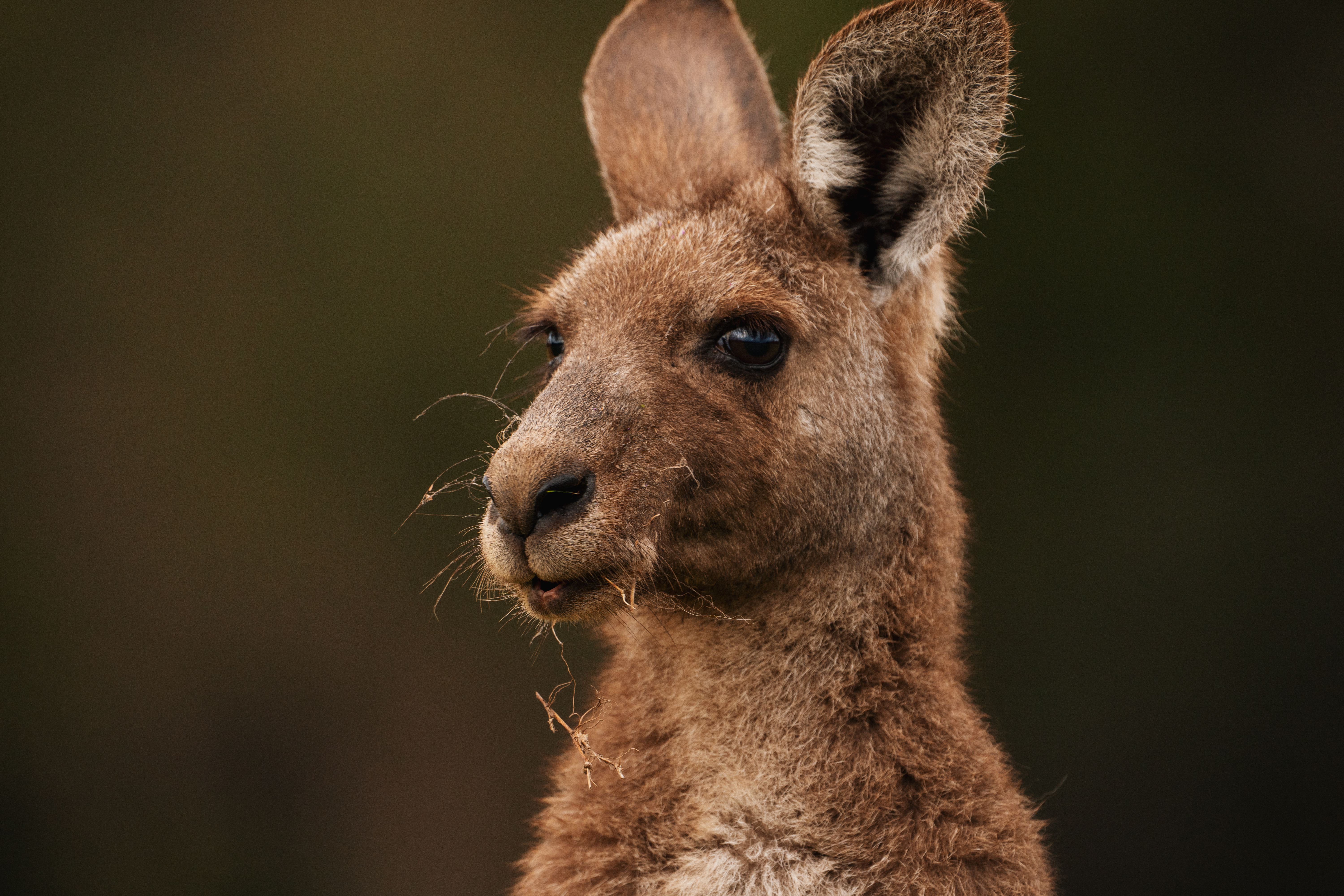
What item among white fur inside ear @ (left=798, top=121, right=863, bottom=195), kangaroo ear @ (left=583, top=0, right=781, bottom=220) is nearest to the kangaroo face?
white fur inside ear @ (left=798, top=121, right=863, bottom=195)

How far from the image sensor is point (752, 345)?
3461 millimetres

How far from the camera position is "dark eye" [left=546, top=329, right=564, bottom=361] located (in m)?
3.95

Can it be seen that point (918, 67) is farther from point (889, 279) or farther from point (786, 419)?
point (786, 419)

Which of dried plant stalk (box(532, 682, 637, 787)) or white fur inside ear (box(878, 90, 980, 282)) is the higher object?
white fur inside ear (box(878, 90, 980, 282))

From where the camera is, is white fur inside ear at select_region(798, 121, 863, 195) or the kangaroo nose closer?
the kangaroo nose

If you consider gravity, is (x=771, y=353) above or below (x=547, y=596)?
above

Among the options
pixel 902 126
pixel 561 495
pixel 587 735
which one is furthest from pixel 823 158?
pixel 587 735

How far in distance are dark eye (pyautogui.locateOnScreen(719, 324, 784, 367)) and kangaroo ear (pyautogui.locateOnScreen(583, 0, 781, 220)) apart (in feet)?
3.67

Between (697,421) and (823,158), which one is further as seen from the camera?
(823,158)

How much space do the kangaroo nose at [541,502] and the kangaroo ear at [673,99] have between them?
166 cm

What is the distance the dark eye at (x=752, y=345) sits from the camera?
11.3 feet

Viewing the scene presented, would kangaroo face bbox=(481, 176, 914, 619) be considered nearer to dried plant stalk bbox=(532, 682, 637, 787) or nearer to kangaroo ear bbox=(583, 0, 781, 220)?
dried plant stalk bbox=(532, 682, 637, 787)

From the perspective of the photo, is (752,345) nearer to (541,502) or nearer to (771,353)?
(771,353)

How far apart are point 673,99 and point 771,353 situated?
1.61 meters
